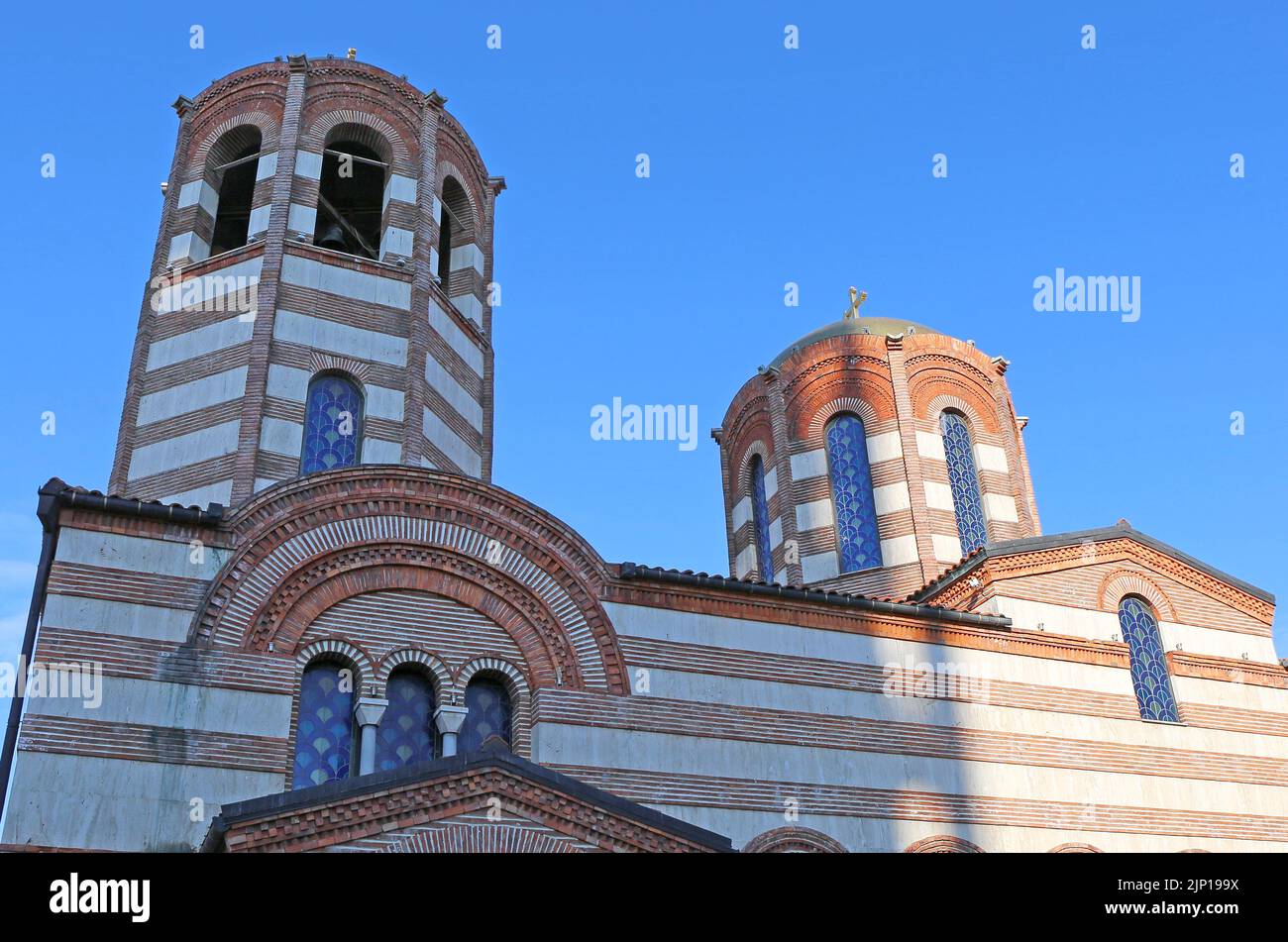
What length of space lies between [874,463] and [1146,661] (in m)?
5.79

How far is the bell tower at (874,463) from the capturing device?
19562mm

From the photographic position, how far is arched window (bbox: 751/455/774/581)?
21.2 metres

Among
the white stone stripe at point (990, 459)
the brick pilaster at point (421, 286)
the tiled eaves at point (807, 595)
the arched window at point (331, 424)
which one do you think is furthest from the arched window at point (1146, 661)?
the arched window at point (331, 424)

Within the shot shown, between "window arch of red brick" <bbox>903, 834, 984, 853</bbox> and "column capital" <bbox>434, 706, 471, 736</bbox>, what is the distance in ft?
16.7

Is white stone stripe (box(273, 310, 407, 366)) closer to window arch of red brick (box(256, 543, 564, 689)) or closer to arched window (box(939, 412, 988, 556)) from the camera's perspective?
window arch of red brick (box(256, 543, 564, 689))

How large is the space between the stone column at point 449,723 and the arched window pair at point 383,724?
0.47ft

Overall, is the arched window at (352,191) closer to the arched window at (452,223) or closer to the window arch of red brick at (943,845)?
the arched window at (452,223)

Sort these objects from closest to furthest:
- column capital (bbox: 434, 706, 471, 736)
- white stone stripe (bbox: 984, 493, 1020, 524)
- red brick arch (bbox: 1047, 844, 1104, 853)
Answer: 1. column capital (bbox: 434, 706, 471, 736)
2. red brick arch (bbox: 1047, 844, 1104, 853)
3. white stone stripe (bbox: 984, 493, 1020, 524)

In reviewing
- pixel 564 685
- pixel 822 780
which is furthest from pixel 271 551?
pixel 822 780

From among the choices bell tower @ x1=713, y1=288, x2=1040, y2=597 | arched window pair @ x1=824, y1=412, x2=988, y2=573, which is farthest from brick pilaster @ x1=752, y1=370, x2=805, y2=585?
arched window pair @ x1=824, y1=412, x2=988, y2=573

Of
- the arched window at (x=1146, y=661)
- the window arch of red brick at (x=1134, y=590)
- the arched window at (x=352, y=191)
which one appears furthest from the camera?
the arched window at (x=352, y=191)

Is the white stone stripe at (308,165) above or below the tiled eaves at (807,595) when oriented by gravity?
above

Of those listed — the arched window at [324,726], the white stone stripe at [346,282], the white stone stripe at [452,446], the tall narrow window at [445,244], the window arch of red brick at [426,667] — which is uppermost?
the tall narrow window at [445,244]
